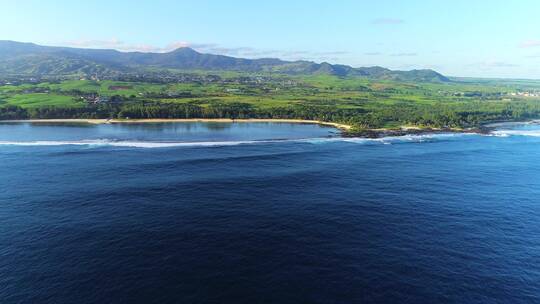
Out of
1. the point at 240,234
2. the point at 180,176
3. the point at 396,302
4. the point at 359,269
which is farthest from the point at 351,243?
the point at 180,176

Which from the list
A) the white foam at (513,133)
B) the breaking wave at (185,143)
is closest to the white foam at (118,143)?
the breaking wave at (185,143)

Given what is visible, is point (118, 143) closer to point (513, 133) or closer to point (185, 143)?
point (185, 143)

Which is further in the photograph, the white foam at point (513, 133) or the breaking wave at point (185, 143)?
the white foam at point (513, 133)

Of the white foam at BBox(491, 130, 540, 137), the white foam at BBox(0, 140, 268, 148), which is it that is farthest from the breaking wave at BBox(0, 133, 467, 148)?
the white foam at BBox(491, 130, 540, 137)

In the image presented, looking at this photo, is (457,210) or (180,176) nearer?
(457,210)

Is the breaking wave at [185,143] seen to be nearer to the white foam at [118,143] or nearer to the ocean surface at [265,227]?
the white foam at [118,143]

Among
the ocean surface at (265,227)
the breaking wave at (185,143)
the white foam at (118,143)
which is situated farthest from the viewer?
the breaking wave at (185,143)

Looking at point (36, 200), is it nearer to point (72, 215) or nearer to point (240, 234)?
point (72, 215)

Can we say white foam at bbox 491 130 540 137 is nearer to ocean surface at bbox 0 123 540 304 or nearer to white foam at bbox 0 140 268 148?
ocean surface at bbox 0 123 540 304
